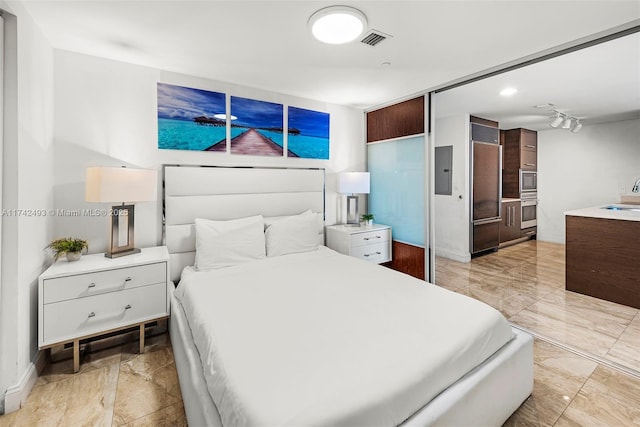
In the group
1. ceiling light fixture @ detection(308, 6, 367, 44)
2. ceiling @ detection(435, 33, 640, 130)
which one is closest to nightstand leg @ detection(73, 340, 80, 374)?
ceiling light fixture @ detection(308, 6, 367, 44)

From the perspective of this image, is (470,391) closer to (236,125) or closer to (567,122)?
(236,125)

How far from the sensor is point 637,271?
9.85 feet

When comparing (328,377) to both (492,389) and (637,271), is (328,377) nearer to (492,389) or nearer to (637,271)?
(492,389)

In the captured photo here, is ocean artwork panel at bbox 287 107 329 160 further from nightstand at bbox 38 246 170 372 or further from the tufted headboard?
nightstand at bbox 38 246 170 372

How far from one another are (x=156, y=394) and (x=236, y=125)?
2.41m

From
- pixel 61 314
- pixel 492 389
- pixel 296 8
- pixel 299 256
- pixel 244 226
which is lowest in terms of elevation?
pixel 492 389

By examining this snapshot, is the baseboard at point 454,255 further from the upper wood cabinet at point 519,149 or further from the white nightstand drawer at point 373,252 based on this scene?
the upper wood cabinet at point 519,149

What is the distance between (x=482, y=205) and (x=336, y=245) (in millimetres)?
2927

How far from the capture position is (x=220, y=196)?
9.79ft

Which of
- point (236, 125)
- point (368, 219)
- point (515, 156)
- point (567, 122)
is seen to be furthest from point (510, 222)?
point (236, 125)

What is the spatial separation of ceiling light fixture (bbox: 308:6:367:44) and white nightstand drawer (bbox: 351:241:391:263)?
2.14m

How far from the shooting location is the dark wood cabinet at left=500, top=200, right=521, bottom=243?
553 centimetres

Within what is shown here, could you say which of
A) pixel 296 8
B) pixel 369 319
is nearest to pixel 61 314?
pixel 369 319

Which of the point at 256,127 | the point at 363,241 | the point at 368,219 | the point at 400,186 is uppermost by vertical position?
the point at 256,127
